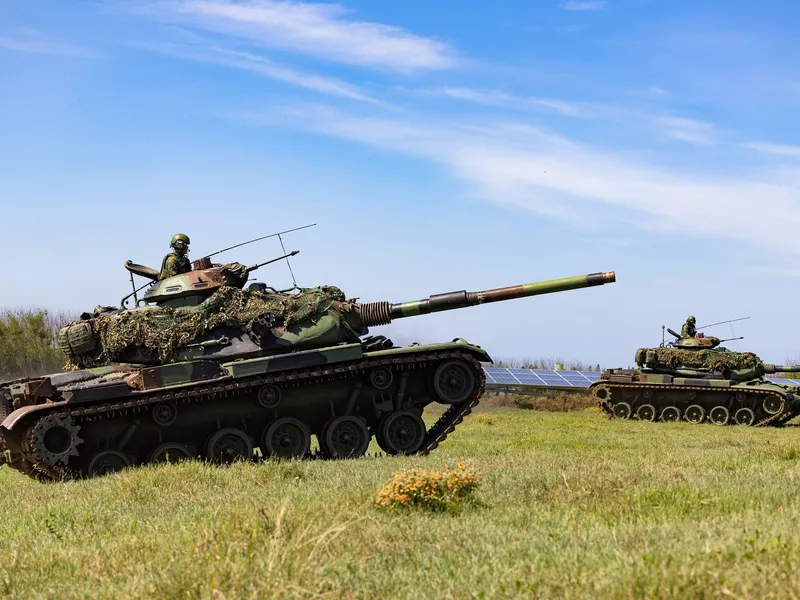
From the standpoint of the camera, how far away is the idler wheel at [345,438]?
56.6 feet

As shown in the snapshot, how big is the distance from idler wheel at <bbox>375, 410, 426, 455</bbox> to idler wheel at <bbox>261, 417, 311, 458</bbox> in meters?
1.38

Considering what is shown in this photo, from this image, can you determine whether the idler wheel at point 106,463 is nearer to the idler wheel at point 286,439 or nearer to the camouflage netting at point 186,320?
the camouflage netting at point 186,320

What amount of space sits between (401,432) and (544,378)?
30154mm

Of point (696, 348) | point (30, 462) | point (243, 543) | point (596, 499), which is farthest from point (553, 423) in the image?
point (243, 543)

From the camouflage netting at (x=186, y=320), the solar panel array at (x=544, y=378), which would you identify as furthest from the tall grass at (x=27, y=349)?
the camouflage netting at (x=186, y=320)

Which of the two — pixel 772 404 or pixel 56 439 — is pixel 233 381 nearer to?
pixel 56 439

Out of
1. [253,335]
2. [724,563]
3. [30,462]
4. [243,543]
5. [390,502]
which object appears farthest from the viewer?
[253,335]

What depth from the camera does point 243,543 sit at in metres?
6.98

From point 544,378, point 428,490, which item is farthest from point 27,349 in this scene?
point 428,490

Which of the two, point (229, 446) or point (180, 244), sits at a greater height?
point (180, 244)

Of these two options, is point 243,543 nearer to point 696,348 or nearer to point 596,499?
point 596,499

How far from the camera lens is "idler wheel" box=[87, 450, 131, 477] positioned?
627 inches

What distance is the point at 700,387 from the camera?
112 ft

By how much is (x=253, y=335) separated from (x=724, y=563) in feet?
39.0
